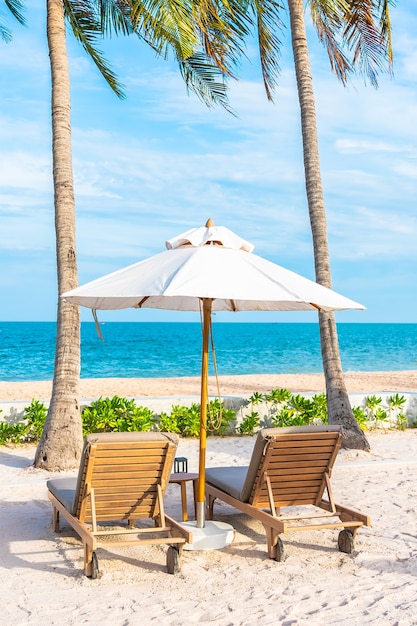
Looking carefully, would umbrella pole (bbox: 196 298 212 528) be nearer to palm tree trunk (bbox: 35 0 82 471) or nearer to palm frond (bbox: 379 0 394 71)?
palm tree trunk (bbox: 35 0 82 471)

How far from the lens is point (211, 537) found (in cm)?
531

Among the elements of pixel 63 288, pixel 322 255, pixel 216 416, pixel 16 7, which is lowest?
pixel 216 416

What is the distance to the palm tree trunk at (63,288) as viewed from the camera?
26.3 feet

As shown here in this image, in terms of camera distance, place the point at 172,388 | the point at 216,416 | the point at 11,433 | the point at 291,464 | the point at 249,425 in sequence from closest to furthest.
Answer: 1. the point at 291,464
2. the point at 11,433
3. the point at 216,416
4. the point at 249,425
5. the point at 172,388

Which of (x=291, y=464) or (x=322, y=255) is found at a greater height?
(x=322, y=255)

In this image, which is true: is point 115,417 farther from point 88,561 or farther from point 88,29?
point 88,29

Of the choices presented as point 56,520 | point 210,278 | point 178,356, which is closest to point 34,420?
point 56,520

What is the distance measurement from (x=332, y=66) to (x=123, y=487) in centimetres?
853

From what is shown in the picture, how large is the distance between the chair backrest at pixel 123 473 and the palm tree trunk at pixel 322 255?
4583mm

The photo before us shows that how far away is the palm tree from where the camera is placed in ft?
30.4

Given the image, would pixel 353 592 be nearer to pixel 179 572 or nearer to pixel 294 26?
pixel 179 572

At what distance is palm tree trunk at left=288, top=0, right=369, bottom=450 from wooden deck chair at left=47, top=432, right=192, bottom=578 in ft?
15.0

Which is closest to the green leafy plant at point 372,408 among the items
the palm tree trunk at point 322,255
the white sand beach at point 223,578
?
the palm tree trunk at point 322,255

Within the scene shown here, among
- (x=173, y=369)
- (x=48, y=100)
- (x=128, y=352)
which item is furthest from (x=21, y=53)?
(x=128, y=352)
